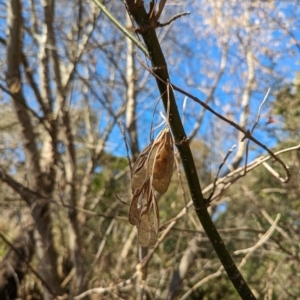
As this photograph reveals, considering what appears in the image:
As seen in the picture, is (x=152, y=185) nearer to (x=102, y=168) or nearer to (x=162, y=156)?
(x=162, y=156)

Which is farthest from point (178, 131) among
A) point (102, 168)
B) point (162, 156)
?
point (102, 168)

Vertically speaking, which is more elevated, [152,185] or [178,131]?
[178,131]

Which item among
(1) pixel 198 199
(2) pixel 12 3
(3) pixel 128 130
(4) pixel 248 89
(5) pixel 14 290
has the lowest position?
(5) pixel 14 290

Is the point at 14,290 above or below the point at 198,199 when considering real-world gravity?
below

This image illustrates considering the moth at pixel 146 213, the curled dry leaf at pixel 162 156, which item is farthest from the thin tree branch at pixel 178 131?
the moth at pixel 146 213

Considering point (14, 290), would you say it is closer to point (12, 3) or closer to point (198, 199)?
point (12, 3)

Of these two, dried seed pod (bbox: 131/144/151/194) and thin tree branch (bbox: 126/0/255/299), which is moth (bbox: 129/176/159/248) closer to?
dried seed pod (bbox: 131/144/151/194)

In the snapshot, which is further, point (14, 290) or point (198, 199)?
point (14, 290)

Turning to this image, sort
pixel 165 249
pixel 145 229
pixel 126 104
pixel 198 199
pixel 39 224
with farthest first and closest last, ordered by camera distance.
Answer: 1. pixel 165 249
2. pixel 126 104
3. pixel 39 224
4. pixel 198 199
5. pixel 145 229

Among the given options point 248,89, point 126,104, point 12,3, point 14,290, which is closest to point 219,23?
point 248,89

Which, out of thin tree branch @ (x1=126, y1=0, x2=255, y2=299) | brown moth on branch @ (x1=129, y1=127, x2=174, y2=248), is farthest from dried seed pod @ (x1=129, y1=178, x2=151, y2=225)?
thin tree branch @ (x1=126, y1=0, x2=255, y2=299)

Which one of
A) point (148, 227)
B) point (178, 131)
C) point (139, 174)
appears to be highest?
point (178, 131)
